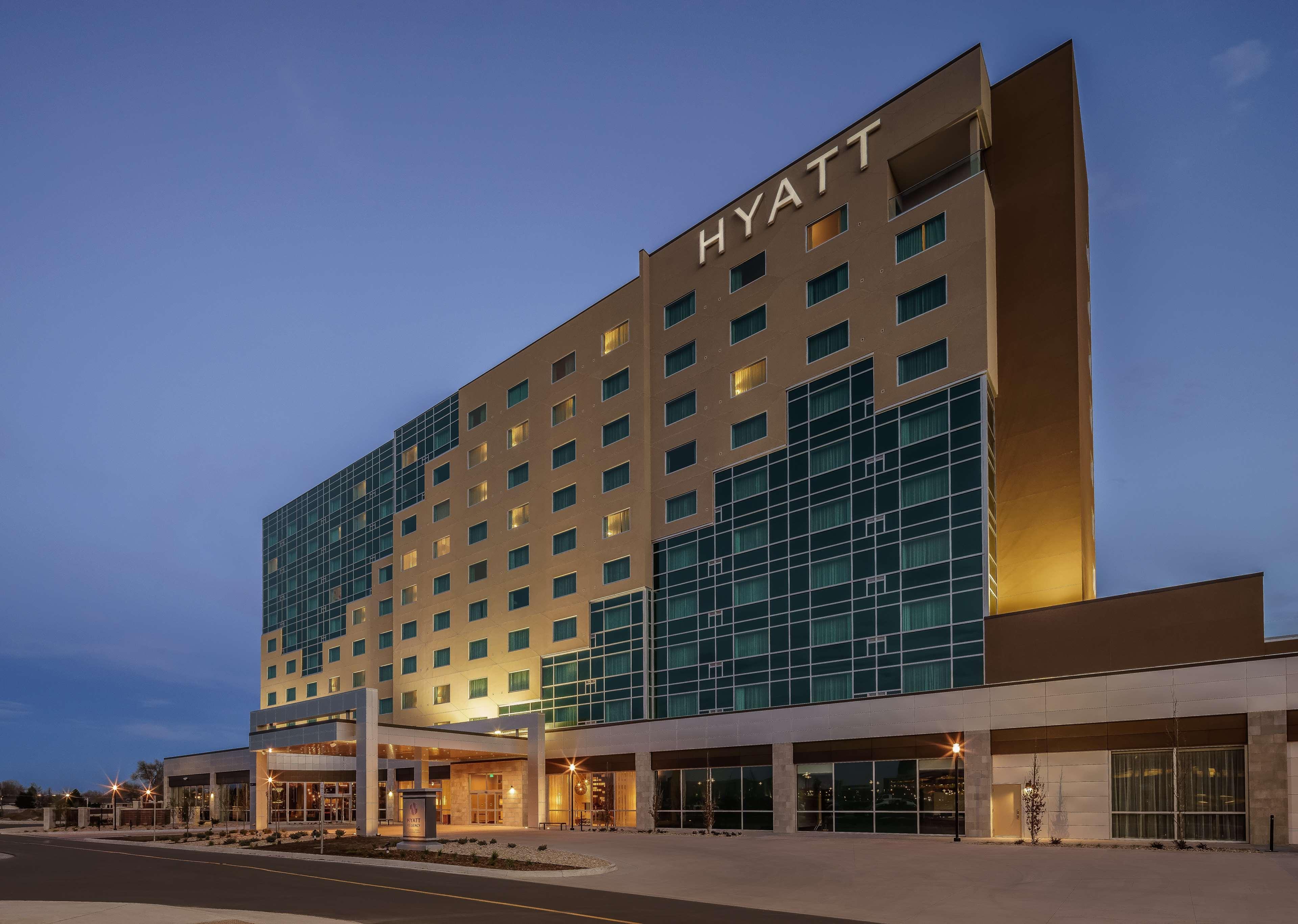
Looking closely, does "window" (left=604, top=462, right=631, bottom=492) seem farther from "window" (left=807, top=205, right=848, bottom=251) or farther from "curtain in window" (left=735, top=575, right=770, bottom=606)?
"window" (left=807, top=205, right=848, bottom=251)

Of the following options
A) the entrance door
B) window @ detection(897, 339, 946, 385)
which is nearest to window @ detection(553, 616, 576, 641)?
window @ detection(897, 339, 946, 385)

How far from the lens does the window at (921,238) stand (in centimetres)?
5244

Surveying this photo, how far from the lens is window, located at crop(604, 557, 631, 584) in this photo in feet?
220

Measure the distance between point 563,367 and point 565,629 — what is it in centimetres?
1943

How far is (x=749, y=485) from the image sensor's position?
60.0m

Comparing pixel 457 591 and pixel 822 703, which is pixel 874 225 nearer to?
pixel 822 703

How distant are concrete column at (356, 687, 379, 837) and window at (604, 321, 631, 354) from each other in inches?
1134

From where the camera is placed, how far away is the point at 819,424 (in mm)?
56344

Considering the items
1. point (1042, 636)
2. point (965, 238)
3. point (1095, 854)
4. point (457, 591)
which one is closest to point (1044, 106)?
point (965, 238)

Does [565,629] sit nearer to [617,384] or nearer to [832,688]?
[617,384]

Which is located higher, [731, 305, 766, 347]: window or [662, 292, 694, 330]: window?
[662, 292, 694, 330]: window

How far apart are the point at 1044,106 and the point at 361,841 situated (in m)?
50.1

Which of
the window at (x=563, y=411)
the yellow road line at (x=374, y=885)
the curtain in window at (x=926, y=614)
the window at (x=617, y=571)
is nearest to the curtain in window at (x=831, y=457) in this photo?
the curtain in window at (x=926, y=614)

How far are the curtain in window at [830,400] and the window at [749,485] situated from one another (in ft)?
15.8
